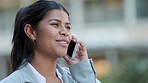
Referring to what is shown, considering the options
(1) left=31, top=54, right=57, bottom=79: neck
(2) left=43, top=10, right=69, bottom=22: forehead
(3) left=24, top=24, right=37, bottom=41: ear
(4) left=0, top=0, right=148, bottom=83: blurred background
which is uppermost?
(2) left=43, top=10, right=69, bottom=22: forehead

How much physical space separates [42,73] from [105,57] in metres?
20.2

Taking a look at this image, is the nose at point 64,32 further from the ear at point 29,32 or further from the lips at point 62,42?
the ear at point 29,32

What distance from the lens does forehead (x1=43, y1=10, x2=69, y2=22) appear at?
11.4 ft

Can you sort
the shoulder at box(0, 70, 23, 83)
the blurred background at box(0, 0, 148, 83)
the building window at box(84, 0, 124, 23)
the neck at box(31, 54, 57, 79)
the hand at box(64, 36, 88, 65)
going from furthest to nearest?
1. the building window at box(84, 0, 124, 23)
2. the blurred background at box(0, 0, 148, 83)
3. the hand at box(64, 36, 88, 65)
4. the neck at box(31, 54, 57, 79)
5. the shoulder at box(0, 70, 23, 83)

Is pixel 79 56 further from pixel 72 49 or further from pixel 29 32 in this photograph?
pixel 29 32

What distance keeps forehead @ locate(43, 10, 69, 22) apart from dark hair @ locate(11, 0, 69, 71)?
21mm

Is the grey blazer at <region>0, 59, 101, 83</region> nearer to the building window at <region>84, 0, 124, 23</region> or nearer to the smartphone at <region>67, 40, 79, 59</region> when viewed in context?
the smartphone at <region>67, 40, 79, 59</region>

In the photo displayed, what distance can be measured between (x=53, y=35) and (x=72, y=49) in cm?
29

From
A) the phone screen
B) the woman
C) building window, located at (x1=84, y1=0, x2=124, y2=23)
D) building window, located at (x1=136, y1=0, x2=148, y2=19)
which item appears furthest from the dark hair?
building window, located at (x1=136, y1=0, x2=148, y2=19)

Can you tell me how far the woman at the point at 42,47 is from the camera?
3.41m

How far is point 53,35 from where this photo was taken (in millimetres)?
3406

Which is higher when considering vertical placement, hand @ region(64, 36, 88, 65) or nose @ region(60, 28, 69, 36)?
nose @ region(60, 28, 69, 36)

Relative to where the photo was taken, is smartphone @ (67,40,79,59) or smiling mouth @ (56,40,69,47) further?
smartphone @ (67,40,79,59)

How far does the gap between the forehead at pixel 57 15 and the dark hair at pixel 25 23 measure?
0.02 m
